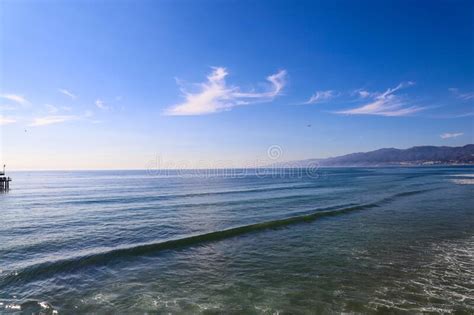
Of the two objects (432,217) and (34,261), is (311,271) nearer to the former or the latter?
(34,261)

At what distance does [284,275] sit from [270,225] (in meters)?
10.3

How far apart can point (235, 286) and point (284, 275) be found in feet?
7.66

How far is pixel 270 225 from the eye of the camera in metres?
22.2

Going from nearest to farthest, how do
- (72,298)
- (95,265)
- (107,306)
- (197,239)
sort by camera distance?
(107,306) < (72,298) < (95,265) < (197,239)

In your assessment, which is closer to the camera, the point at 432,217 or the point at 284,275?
the point at 284,275

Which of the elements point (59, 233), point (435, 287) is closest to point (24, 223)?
point (59, 233)

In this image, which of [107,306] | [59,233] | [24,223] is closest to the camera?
[107,306]

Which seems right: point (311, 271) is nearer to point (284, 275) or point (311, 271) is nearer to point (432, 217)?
point (284, 275)

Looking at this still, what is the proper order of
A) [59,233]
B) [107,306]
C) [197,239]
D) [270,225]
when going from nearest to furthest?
1. [107,306]
2. [197,239]
3. [59,233]
4. [270,225]

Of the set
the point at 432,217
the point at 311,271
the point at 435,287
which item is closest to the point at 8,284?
the point at 311,271

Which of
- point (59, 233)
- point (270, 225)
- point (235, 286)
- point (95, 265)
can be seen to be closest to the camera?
point (235, 286)

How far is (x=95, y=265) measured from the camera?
13945mm

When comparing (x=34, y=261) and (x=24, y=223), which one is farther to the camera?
(x=24, y=223)

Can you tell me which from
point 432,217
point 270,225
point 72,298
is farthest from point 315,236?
point 72,298
